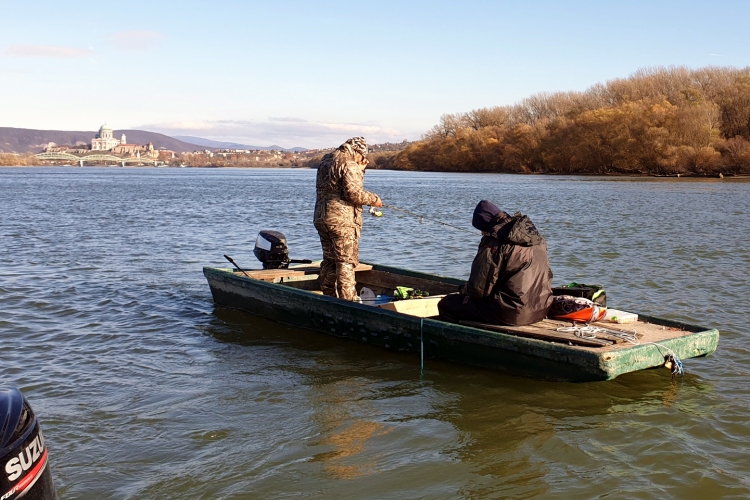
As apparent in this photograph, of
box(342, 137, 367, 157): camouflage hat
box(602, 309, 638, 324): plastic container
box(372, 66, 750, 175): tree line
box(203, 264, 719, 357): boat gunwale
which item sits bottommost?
box(203, 264, 719, 357): boat gunwale

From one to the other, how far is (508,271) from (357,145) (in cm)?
292

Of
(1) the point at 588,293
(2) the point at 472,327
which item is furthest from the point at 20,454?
(1) the point at 588,293

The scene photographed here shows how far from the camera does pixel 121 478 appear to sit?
5.34 m

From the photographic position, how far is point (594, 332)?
7.02 m

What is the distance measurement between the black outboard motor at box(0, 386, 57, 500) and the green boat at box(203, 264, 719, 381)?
15.2 ft

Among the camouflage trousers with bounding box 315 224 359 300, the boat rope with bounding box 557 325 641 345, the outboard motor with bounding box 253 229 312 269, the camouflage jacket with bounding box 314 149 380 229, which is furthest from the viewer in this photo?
the outboard motor with bounding box 253 229 312 269

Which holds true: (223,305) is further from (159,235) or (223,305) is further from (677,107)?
(677,107)

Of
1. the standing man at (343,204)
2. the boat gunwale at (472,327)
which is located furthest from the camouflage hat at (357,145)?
the boat gunwale at (472,327)

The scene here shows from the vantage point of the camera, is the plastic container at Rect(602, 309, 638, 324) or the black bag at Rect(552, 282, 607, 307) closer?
the plastic container at Rect(602, 309, 638, 324)

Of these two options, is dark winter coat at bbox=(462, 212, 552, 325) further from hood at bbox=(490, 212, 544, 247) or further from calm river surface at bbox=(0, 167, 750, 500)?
calm river surface at bbox=(0, 167, 750, 500)

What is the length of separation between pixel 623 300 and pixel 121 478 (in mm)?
8394

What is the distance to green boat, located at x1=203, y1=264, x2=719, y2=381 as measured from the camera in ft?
21.7

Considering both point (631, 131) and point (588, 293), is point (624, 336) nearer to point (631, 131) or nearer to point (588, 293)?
point (588, 293)

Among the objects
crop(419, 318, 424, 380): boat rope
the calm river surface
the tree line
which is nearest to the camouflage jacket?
the calm river surface
